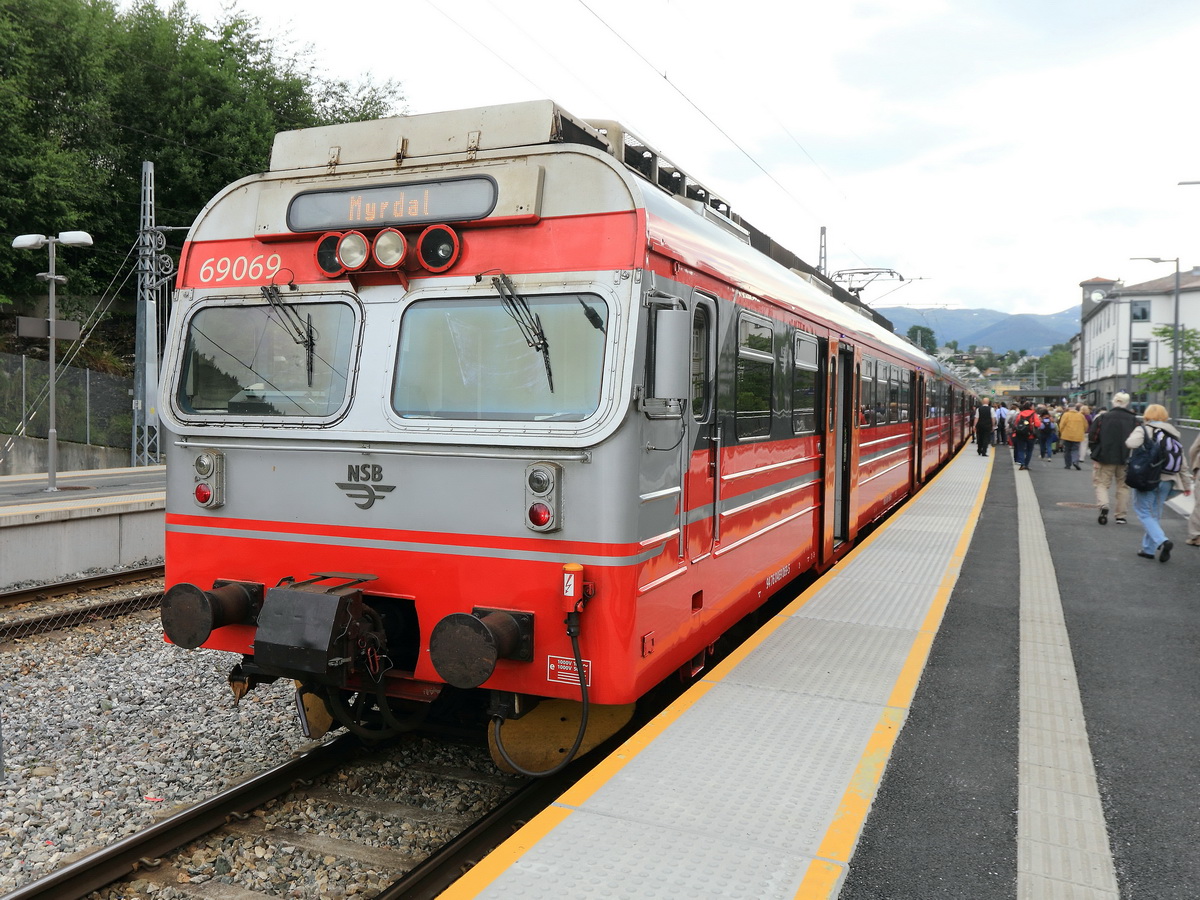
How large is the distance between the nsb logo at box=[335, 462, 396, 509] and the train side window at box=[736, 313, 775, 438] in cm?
229

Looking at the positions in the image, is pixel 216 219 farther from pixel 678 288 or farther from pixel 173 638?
pixel 678 288

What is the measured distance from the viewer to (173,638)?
4574 millimetres

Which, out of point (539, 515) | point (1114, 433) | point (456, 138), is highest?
point (456, 138)

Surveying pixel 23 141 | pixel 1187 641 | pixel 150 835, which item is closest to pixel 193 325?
pixel 150 835

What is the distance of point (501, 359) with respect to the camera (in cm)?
441

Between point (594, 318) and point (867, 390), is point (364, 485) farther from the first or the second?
point (867, 390)

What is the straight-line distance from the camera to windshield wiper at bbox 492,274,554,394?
434 centimetres

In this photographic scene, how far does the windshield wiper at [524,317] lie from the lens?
4336 mm

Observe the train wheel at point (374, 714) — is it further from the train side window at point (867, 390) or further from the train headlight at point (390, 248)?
the train side window at point (867, 390)

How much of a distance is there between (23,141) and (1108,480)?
→ 96.8ft

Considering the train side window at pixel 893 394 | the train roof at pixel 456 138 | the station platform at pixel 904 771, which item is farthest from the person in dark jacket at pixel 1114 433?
the train roof at pixel 456 138

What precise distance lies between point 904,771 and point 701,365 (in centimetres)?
224

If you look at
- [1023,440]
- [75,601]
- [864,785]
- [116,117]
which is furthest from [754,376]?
[116,117]

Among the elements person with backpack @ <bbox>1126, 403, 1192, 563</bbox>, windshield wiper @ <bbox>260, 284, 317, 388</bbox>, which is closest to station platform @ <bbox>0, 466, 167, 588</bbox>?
windshield wiper @ <bbox>260, 284, 317, 388</bbox>
